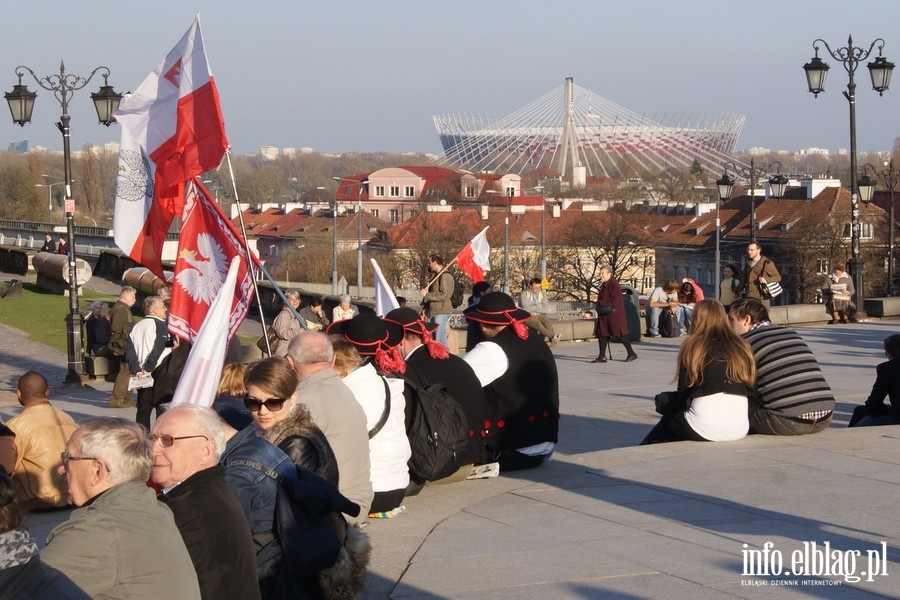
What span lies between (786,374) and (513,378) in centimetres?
201

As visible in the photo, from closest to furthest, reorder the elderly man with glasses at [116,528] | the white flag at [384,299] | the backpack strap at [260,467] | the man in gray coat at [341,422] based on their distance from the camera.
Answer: the elderly man with glasses at [116,528] → the backpack strap at [260,467] → the man in gray coat at [341,422] → the white flag at [384,299]

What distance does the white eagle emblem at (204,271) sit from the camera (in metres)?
9.41

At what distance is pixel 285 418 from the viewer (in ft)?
18.1

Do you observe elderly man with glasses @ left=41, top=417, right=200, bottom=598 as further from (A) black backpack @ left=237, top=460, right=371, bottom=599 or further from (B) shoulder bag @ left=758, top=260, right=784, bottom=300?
(B) shoulder bag @ left=758, top=260, right=784, bottom=300

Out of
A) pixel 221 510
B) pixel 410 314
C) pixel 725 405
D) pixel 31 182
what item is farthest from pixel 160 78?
pixel 31 182

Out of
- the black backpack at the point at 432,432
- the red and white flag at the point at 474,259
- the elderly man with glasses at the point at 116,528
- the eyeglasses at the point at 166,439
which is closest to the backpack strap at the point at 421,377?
the black backpack at the point at 432,432

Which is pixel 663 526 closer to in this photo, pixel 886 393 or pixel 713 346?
pixel 713 346

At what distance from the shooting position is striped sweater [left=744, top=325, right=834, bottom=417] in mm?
9086

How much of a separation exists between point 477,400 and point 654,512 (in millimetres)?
1567

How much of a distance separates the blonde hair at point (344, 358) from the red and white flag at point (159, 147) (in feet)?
11.4

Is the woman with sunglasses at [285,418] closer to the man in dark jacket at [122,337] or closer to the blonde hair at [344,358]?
the blonde hair at [344,358]

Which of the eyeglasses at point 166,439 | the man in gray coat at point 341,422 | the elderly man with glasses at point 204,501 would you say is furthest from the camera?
the man in gray coat at point 341,422

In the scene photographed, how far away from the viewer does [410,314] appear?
865 cm

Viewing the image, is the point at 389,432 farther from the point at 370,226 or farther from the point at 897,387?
the point at 370,226
